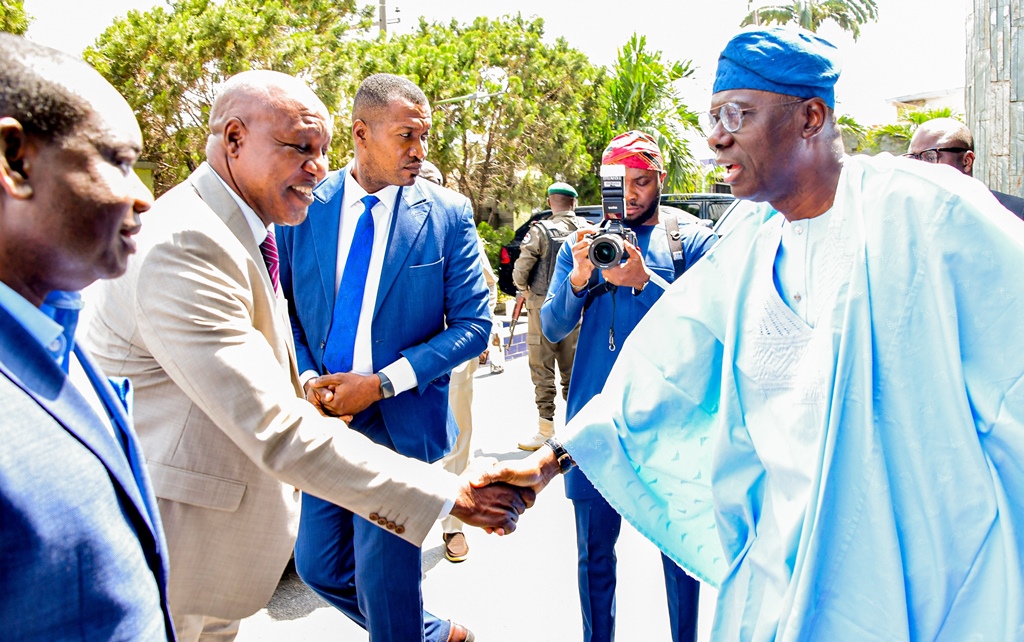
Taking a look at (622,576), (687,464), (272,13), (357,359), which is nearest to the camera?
(687,464)

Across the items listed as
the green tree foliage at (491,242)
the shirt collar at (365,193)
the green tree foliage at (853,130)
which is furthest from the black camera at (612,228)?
the green tree foliage at (853,130)

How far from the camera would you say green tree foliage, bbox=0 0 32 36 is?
1175 centimetres

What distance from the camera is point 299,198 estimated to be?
2.57 meters

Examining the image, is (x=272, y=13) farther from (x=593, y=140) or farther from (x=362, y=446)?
(x=362, y=446)

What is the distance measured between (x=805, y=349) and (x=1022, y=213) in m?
3.37

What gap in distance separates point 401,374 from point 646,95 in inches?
933

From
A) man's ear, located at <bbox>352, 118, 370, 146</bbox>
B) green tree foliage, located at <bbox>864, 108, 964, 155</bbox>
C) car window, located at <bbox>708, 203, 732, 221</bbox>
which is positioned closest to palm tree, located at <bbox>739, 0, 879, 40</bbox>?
green tree foliage, located at <bbox>864, 108, 964, 155</bbox>

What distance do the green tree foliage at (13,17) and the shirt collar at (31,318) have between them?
41.0ft

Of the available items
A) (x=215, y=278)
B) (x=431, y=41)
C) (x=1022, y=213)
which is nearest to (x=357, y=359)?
(x=215, y=278)

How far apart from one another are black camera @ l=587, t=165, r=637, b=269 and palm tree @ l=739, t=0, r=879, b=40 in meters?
33.4

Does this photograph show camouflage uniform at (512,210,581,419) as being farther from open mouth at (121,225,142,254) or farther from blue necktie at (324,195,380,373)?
open mouth at (121,225,142,254)

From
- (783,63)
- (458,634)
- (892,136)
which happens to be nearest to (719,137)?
(783,63)

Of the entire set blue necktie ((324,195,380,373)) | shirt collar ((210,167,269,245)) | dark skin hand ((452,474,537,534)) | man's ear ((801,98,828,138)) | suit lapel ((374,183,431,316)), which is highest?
man's ear ((801,98,828,138))

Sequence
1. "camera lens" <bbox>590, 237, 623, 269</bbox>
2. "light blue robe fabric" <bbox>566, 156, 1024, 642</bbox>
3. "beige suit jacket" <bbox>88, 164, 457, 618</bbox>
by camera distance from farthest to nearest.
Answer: "camera lens" <bbox>590, 237, 623, 269</bbox> < "beige suit jacket" <bbox>88, 164, 457, 618</bbox> < "light blue robe fabric" <bbox>566, 156, 1024, 642</bbox>
